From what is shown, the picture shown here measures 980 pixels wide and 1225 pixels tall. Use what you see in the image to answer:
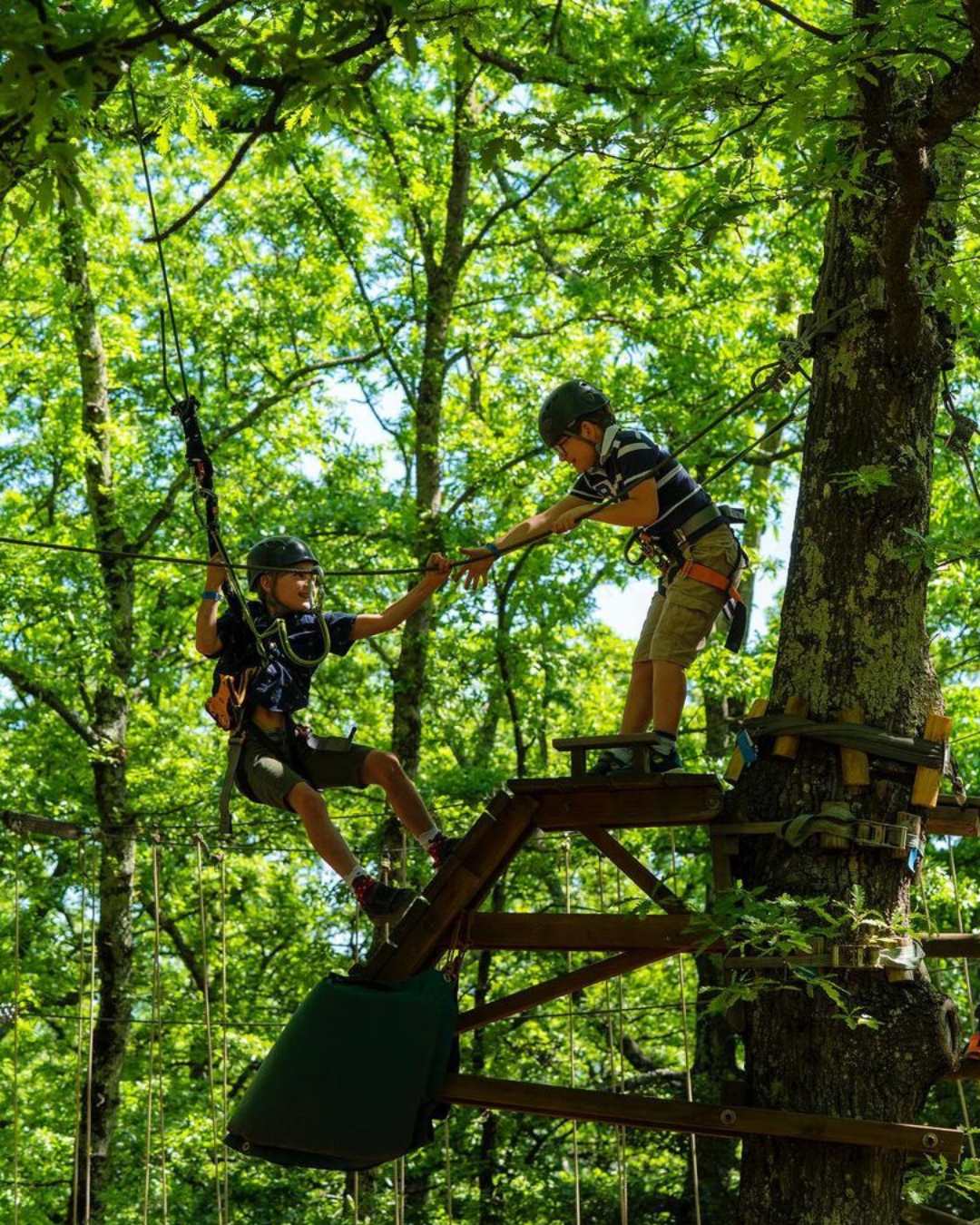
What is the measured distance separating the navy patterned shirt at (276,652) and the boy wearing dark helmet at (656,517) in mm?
635

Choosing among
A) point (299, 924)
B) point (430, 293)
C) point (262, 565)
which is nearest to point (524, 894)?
point (299, 924)

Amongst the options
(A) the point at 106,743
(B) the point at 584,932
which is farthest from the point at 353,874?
(A) the point at 106,743

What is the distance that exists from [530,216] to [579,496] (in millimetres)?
9146

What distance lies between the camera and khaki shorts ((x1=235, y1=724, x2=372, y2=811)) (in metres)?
5.14

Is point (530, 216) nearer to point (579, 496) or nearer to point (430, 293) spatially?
point (430, 293)

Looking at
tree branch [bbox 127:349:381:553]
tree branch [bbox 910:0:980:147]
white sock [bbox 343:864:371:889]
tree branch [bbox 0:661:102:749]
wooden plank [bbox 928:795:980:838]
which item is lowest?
white sock [bbox 343:864:371:889]

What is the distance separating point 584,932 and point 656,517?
49.9 inches

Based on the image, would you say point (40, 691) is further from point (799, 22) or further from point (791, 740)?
point (799, 22)

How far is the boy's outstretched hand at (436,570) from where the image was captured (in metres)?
5.04

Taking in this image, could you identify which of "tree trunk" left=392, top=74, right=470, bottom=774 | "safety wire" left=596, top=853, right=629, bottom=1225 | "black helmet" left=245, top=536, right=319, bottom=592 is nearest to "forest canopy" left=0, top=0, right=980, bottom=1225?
"tree trunk" left=392, top=74, right=470, bottom=774

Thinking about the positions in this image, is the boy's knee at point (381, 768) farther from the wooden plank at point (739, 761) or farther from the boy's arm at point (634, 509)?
the wooden plank at point (739, 761)

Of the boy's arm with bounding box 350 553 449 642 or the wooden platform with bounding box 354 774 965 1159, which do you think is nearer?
the wooden platform with bounding box 354 774 965 1159

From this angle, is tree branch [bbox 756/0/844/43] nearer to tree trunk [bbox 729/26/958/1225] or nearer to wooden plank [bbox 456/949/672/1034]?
tree trunk [bbox 729/26/958/1225]

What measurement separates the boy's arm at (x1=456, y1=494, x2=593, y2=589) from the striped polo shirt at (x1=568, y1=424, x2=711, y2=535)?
44 millimetres
